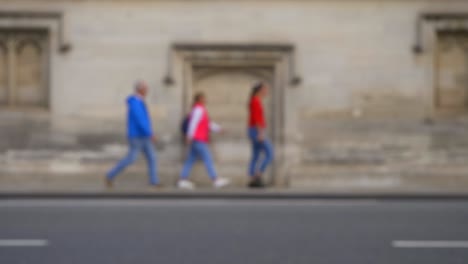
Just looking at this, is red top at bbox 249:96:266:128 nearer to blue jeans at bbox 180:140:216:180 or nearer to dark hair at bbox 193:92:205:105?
dark hair at bbox 193:92:205:105

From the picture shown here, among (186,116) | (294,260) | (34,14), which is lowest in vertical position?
(294,260)

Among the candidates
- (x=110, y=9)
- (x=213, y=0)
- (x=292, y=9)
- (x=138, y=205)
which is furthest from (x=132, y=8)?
(x=138, y=205)

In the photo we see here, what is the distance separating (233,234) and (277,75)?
29.7ft

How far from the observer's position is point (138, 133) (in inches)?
615

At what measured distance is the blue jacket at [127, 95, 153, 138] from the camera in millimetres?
15453

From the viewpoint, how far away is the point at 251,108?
1614cm

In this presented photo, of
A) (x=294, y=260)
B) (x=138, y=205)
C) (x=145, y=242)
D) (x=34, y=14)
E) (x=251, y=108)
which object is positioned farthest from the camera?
(x=34, y=14)

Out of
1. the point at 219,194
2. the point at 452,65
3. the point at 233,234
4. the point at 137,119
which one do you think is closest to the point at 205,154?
the point at 137,119

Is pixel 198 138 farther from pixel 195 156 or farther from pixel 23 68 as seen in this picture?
pixel 23 68

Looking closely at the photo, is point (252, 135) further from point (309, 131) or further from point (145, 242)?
point (145, 242)

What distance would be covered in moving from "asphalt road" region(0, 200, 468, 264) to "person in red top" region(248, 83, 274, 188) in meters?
4.09

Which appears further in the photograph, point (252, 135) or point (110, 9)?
point (110, 9)

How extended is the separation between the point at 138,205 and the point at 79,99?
225 inches

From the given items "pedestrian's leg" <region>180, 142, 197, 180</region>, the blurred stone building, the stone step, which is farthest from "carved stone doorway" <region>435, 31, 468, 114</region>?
"pedestrian's leg" <region>180, 142, 197, 180</region>
